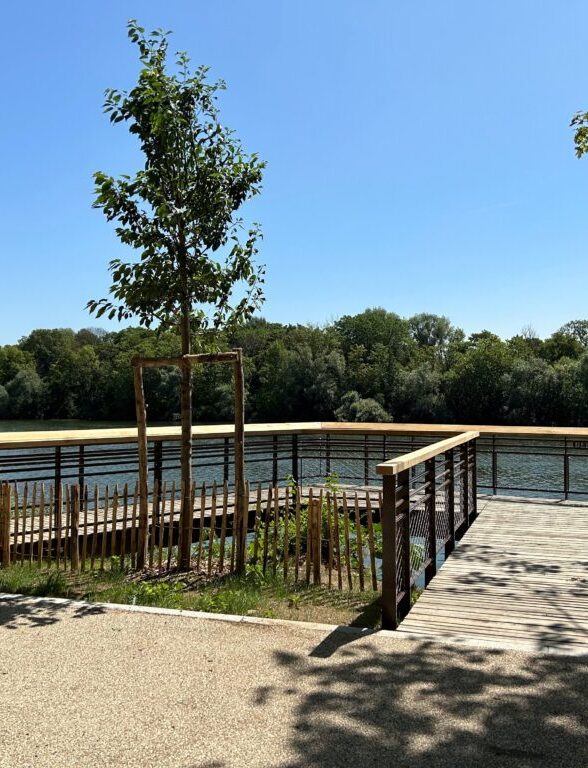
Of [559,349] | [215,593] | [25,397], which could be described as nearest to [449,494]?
[215,593]

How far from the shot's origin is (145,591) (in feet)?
18.5

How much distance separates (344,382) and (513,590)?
53.7 metres

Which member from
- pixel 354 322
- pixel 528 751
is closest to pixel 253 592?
pixel 528 751

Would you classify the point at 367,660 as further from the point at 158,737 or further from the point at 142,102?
the point at 142,102

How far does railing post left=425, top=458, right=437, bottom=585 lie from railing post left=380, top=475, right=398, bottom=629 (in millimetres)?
1271

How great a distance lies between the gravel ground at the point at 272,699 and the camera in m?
2.91

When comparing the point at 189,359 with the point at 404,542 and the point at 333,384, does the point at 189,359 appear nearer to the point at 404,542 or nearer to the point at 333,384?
the point at 404,542

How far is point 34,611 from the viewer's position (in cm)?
504

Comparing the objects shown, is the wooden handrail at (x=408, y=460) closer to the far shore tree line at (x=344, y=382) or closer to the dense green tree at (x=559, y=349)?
the far shore tree line at (x=344, y=382)

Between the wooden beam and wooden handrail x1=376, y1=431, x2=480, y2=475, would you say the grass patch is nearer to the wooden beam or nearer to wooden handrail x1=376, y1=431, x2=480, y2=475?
wooden handrail x1=376, y1=431, x2=480, y2=475

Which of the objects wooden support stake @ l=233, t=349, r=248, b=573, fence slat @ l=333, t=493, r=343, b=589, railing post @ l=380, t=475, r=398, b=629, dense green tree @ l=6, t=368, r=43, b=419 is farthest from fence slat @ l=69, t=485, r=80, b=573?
dense green tree @ l=6, t=368, r=43, b=419

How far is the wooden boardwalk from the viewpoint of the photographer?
182 inches

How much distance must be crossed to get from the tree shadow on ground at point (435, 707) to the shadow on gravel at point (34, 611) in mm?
1748

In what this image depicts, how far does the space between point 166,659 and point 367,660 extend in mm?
1189
